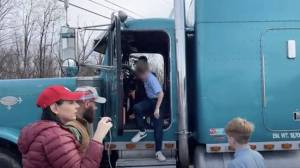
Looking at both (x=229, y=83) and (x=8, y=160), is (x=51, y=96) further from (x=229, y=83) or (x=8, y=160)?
(x=8, y=160)

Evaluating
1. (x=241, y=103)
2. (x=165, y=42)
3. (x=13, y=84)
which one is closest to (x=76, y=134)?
(x=241, y=103)

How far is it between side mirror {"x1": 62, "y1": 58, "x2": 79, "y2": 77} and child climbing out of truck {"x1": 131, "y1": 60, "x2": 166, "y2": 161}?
0.91 m

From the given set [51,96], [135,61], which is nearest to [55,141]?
[51,96]

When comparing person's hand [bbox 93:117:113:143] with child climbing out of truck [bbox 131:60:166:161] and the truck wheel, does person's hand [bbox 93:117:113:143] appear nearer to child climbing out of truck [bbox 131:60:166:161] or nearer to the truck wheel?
child climbing out of truck [bbox 131:60:166:161]

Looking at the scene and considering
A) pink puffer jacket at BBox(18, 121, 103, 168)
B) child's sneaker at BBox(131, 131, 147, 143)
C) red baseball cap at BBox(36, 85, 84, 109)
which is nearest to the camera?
pink puffer jacket at BBox(18, 121, 103, 168)

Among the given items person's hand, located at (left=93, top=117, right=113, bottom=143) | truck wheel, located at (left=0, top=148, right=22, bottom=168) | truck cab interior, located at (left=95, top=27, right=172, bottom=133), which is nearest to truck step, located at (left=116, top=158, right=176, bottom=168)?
truck cab interior, located at (left=95, top=27, right=172, bottom=133)

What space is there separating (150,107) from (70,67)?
4.54 feet

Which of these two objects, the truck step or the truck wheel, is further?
the truck wheel

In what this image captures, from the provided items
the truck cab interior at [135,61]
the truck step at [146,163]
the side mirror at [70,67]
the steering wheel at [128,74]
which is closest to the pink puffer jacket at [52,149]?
the truck step at [146,163]

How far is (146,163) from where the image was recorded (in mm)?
6160

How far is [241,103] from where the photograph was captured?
19.7ft

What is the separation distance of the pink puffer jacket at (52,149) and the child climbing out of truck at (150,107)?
3054 millimetres

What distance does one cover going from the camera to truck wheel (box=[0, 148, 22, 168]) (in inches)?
249

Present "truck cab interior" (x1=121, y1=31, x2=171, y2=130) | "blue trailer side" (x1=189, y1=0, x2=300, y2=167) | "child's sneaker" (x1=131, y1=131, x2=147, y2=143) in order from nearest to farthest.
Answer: "blue trailer side" (x1=189, y1=0, x2=300, y2=167)
"child's sneaker" (x1=131, y1=131, x2=147, y2=143)
"truck cab interior" (x1=121, y1=31, x2=171, y2=130)
